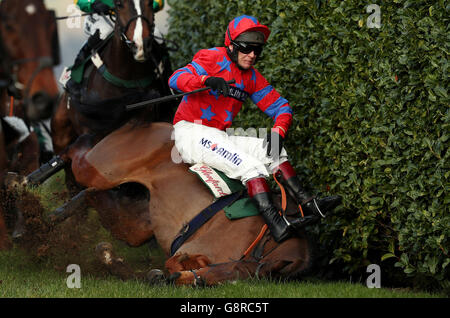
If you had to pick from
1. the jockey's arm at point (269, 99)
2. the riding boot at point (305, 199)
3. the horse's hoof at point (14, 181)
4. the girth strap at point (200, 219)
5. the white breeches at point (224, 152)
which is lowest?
the horse's hoof at point (14, 181)

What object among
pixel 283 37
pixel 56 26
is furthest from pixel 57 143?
pixel 56 26

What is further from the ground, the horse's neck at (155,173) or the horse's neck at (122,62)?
the horse's neck at (122,62)

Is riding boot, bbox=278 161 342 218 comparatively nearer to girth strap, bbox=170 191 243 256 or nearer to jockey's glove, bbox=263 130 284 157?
jockey's glove, bbox=263 130 284 157

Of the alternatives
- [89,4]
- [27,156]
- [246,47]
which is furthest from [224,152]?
[89,4]

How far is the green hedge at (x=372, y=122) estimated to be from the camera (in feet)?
14.8

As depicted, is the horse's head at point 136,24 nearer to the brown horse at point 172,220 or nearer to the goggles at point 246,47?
the brown horse at point 172,220

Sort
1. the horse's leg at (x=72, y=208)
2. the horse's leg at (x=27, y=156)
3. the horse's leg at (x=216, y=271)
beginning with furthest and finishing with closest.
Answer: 1. the horse's leg at (x=27, y=156)
2. the horse's leg at (x=72, y=208)
3. the horse's leg at (x=216, y=271)

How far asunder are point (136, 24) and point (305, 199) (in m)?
2.37

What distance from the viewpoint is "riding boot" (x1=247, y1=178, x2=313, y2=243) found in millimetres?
4891

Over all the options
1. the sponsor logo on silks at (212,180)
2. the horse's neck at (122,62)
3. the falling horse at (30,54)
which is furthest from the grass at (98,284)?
the falling horse at (30,54)

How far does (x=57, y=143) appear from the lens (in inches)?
309

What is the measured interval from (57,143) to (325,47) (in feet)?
11.6

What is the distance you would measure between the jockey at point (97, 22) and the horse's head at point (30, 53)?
3107 mm

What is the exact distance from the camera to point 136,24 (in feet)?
21.1
